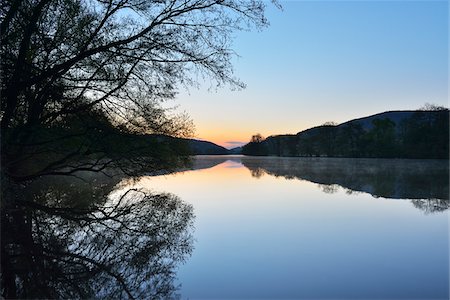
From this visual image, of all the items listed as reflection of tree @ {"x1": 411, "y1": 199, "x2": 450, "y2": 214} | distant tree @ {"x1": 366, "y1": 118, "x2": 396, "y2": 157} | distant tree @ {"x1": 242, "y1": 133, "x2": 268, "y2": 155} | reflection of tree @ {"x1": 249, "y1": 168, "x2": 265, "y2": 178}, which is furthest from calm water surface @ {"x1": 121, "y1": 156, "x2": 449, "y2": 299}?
distant tree @ {"x1": 242, "y1": 133, "x2": 268, "y2": 155}

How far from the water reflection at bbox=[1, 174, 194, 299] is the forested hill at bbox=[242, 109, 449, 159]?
53469 millimetres

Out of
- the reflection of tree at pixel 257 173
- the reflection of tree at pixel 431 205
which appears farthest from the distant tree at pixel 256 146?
the reflection of tree at pixel 431 205

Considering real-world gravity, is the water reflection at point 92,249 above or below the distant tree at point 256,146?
below

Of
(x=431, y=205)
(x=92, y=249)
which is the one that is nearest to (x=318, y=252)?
(x=92, y=249)

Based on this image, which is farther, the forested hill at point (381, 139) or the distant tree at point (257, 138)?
the distant tree at point (257, 138)

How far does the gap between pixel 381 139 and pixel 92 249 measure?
219 ft

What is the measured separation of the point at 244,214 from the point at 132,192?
555cm

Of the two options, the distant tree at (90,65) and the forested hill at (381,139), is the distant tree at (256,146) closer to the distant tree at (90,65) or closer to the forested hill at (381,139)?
the forested hill at (381,139)

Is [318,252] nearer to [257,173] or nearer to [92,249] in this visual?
[92,249]

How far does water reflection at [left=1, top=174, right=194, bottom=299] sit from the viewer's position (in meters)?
4.27

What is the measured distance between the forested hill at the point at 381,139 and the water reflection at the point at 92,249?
53.5 metres

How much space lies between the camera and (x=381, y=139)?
6631 cm

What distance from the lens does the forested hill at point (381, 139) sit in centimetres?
5422

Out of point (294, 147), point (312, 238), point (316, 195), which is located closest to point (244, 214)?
point (312, 238)
